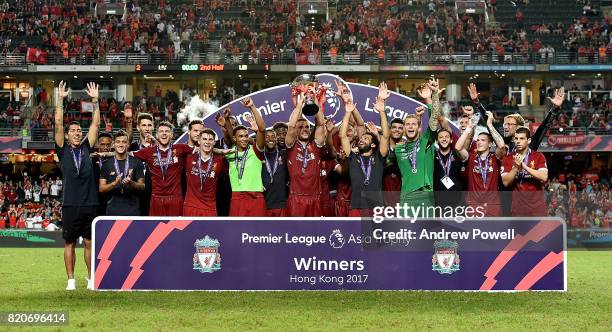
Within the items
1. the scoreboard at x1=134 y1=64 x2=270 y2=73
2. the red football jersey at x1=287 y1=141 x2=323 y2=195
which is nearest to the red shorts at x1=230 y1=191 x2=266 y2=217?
the red football jersey at x1=287 y1=141 x2=323 y2=195

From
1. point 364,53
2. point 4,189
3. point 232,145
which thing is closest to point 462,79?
point 364,53

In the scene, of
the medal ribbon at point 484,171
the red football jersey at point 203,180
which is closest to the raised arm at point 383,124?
the medal ribbon at point 484,171

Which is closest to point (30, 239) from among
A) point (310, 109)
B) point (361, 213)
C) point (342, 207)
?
point (342, 207)

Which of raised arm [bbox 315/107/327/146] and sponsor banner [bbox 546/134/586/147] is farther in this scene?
sponsor banner [bbox 546/134/586/147]

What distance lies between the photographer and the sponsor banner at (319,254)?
35.2ft

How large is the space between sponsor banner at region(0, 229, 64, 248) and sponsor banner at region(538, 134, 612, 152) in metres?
18.7

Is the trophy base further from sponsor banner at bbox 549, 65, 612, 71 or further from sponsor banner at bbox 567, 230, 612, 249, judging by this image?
sponsor banner at bbox 549, 65, 612, 71

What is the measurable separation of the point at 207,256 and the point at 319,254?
1327 millimetres

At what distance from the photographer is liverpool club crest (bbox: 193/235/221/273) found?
10.8 m

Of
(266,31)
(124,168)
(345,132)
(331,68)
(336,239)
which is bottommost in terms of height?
(336,239)

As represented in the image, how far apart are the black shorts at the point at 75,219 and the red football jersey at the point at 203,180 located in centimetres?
119

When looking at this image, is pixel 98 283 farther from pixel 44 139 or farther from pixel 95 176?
pixel 44 139

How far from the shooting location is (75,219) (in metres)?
11.1

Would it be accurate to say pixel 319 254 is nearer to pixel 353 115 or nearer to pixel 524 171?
pixel 353 115
